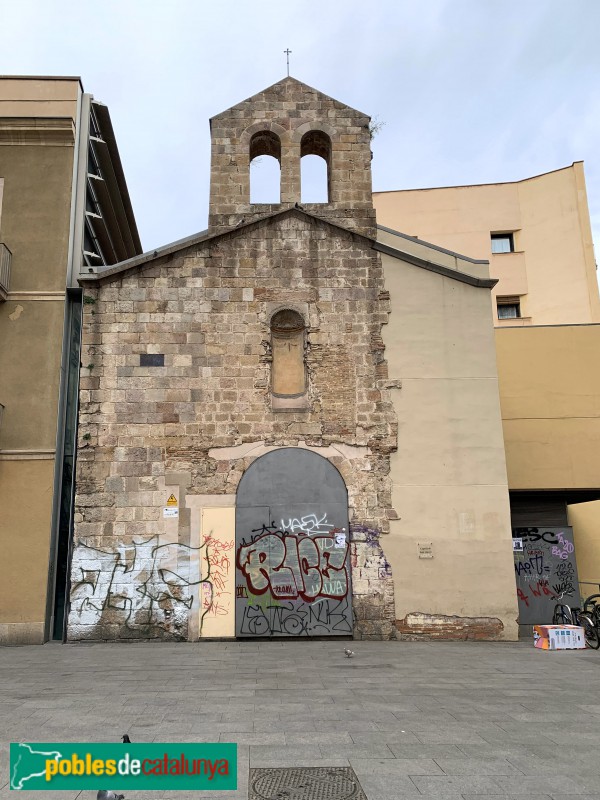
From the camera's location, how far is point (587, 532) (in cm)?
1708

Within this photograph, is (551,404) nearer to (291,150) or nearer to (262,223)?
(262,223)

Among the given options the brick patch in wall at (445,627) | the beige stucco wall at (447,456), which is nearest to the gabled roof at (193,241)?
the beige stucco wall at (447,456)

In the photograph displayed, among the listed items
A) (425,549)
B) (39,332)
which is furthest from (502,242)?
(39,332)

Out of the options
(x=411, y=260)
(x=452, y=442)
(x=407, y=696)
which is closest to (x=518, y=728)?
(x=407, y=696)

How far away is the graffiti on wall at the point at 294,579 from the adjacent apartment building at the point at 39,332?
11.2 feet

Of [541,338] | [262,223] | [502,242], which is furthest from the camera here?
[502,242]

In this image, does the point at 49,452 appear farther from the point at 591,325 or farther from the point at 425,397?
the point at 591,325

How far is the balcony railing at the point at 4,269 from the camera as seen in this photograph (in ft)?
40.3

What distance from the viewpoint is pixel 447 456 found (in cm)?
1227

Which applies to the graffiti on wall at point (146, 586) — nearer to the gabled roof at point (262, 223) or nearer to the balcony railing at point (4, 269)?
the balcony railing at point (4, 269)

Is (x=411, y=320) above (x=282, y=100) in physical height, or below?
below

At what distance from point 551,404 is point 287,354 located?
6.92 metres

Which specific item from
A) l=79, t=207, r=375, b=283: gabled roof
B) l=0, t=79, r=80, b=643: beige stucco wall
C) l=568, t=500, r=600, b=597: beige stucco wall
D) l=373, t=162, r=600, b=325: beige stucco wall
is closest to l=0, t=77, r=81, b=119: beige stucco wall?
l=0, t=79, r=80, b=643: beige stucco wall

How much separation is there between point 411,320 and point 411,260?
1240mm
